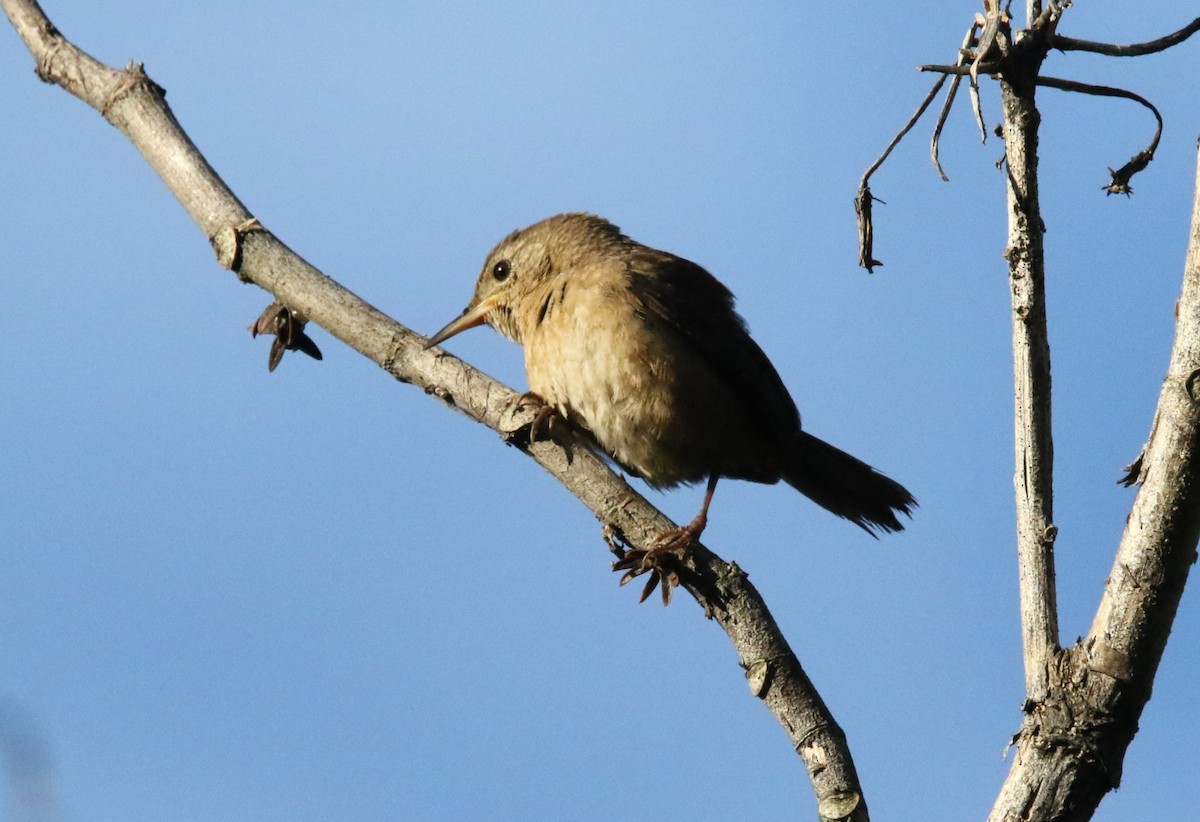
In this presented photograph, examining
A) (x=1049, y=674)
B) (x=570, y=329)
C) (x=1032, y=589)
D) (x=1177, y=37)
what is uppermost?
(x=570, y=329)

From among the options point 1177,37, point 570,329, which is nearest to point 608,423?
point 570,329

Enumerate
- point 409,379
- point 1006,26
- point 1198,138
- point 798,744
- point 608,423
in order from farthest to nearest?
1. point 608,423
2. point 409,379
3. point 798,744
4. point 1006,26
5. point 1198,138

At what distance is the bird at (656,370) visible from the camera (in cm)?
451

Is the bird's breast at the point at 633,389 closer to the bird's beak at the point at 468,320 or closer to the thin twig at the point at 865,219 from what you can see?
the bird's beak at the point at 468,320

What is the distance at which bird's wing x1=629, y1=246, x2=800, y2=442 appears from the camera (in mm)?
4727

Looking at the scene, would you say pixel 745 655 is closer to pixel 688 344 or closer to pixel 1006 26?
pixel 1006 26

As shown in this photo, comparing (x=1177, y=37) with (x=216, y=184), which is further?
(x=216, y=184)

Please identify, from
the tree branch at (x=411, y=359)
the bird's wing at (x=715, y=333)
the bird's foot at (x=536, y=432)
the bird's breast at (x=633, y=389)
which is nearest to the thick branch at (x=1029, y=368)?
the tree branch at (x=411, y=359)

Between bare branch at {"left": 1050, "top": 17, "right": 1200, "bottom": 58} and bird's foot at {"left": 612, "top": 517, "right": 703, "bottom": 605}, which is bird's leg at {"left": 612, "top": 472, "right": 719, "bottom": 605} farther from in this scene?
bare branch at {"left": 1050, "top": 17, "right": 1200, "bottom": 58}

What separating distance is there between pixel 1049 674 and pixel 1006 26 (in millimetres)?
1380

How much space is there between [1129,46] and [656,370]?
2074mm

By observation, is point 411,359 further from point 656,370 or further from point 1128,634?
point 1128,634

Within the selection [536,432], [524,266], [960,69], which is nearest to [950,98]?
[960,69]

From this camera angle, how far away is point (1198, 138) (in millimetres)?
2504
